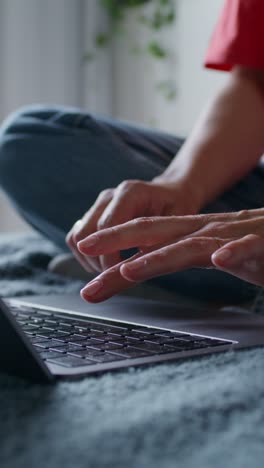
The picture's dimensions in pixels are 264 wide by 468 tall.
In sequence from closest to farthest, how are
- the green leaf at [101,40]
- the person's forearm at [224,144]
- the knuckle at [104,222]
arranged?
the knuckle at [104,222] → the person's forearm at [224,144] → the green leaf at [101,40]

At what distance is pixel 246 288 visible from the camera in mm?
955

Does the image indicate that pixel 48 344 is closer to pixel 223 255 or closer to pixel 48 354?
pixel 48 354

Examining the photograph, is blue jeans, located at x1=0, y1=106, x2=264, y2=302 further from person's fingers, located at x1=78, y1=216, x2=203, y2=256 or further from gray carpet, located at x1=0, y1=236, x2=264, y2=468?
gray carpet, located at x1=0, y1=236, x2=264, y2=468

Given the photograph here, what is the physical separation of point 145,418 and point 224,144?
75 centimetres

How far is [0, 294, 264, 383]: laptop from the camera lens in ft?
1.42

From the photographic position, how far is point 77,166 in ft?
3.41

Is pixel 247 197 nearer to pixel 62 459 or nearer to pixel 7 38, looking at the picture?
pixel 62 459

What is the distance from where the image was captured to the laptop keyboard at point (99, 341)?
477 mm

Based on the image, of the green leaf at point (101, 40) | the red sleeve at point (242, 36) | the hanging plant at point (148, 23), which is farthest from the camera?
the green leaf at point (101, 40)

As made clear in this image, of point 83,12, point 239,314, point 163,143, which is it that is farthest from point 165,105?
point 239,314

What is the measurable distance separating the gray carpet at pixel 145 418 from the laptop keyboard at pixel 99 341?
3 cm

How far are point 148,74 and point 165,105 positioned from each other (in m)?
0.19

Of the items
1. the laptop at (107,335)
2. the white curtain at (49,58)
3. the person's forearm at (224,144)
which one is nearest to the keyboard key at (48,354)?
the laptop at (107,335)

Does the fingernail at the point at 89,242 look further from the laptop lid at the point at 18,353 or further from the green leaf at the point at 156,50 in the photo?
the green leaf at the point at 156,50
